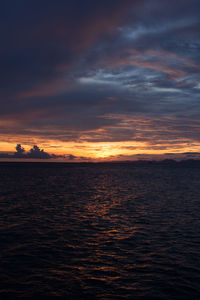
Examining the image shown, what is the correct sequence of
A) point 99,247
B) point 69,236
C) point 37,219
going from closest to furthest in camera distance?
point 99,247, point 69,236, point 37,219

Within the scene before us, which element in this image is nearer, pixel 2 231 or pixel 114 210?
pixel 2 231

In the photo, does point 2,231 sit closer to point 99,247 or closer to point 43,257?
point 43,257

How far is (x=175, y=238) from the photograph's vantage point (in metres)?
23.1

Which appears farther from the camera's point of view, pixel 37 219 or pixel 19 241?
pixel 37 219

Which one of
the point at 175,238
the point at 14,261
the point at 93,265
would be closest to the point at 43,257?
the point at 14,261

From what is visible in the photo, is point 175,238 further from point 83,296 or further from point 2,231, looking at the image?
point 2,231

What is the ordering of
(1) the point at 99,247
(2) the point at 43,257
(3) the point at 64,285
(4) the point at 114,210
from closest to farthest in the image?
(3) the point at 64,285
(2) the point at 43,257
(1) the point at 99,247
(4) the point at 114,210

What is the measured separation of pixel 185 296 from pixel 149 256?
5.34m

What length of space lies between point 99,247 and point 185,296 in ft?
28.6

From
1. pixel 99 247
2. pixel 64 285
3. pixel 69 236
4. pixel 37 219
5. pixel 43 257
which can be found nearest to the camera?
pixel 64 285

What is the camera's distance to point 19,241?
72.4 feet

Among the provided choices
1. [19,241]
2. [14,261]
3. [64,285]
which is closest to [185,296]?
[64,285]

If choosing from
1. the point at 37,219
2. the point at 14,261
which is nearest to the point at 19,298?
the point at 14,261

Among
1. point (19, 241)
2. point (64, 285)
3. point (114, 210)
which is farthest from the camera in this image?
point (114, 210)
